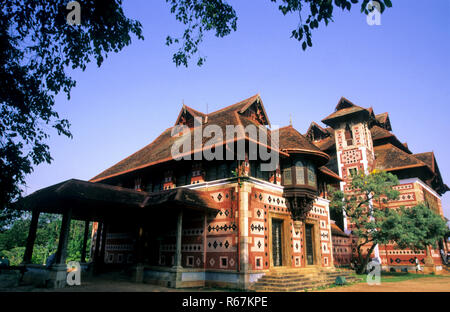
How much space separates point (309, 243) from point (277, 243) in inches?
130

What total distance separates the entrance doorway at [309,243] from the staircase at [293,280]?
103 centimetres

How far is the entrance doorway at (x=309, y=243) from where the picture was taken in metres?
17.5

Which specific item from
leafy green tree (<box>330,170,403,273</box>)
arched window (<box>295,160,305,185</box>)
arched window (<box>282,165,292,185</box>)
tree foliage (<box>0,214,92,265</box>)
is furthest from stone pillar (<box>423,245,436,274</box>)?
tree foliage (<box>0,214,92,265</box>)

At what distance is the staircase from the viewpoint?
12.7 metres

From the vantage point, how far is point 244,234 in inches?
523

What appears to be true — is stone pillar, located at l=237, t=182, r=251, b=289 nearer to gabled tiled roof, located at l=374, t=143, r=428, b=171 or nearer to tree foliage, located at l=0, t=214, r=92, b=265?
gabled tiled roof, located at l=374, t=143, r=428, b=171

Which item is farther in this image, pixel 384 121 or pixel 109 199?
pixel 384 121

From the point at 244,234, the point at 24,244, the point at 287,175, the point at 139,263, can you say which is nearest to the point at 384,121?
the point at 287,175

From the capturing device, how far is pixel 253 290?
497 inches

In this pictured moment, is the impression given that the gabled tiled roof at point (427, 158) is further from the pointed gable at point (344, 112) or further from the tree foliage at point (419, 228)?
the tree foliage at point (419, 228)

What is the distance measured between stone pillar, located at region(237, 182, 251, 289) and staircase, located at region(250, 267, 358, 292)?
57 cm

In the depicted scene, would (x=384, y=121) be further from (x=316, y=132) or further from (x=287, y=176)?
(x=287, y=176)

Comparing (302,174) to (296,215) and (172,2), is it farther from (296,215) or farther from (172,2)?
(172,2)
